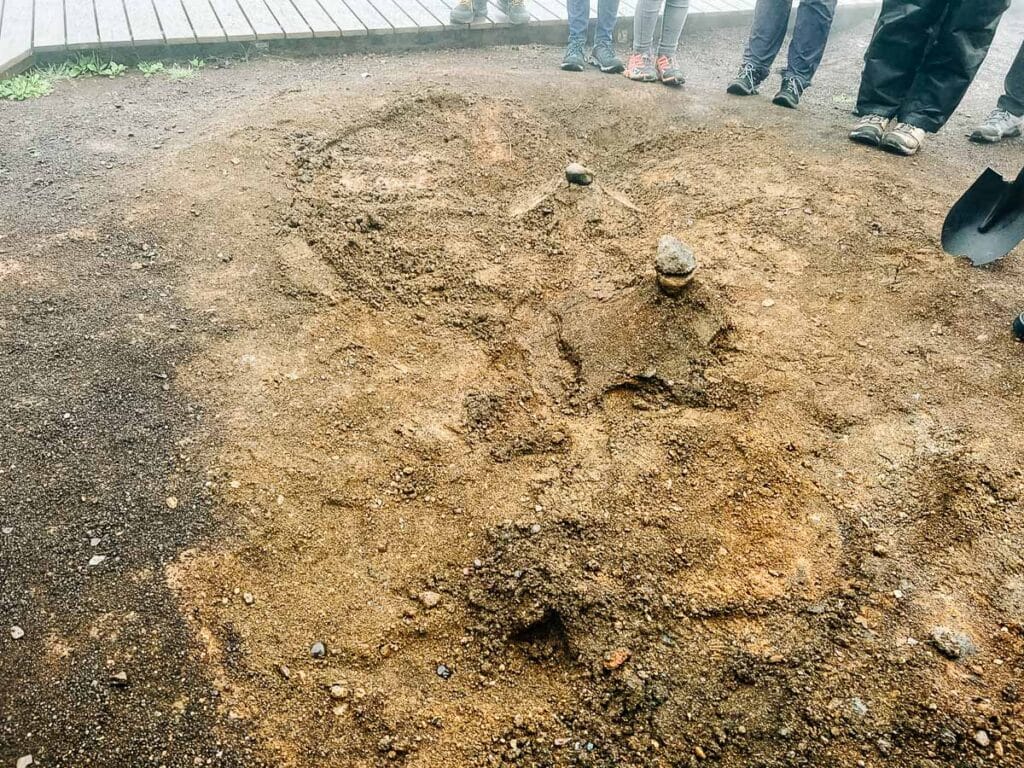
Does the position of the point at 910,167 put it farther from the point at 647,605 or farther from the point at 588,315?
the point at 647,605

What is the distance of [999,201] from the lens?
293cm

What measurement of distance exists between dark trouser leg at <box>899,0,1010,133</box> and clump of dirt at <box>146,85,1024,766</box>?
0.92 meters

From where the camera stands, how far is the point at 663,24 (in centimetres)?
485

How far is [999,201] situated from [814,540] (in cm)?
201

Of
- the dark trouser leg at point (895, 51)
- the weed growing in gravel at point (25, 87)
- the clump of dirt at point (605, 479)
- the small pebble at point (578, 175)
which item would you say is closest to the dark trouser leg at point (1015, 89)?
the dark trouser leg at point (895, 51)

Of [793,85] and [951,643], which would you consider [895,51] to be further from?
[951,643]

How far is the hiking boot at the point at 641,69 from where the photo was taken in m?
4.84

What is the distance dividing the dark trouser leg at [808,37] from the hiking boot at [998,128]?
1.14 m

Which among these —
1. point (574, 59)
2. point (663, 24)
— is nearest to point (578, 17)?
point (574, 59)

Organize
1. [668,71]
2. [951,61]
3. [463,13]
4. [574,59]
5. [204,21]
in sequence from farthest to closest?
1. [463,13]
2. [204,21]
3. [574,59]
4. [668,71]
5. [951,61]

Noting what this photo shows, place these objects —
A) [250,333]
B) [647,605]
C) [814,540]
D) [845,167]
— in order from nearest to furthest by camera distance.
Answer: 1. [647,605]
2. [814,540]
3. [250,333]
4. [845,167]

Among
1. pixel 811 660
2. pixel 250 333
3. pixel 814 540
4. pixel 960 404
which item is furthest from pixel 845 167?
pixel 250 333

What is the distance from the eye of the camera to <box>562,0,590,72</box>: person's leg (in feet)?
16.5

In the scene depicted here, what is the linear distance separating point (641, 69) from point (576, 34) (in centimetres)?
66
